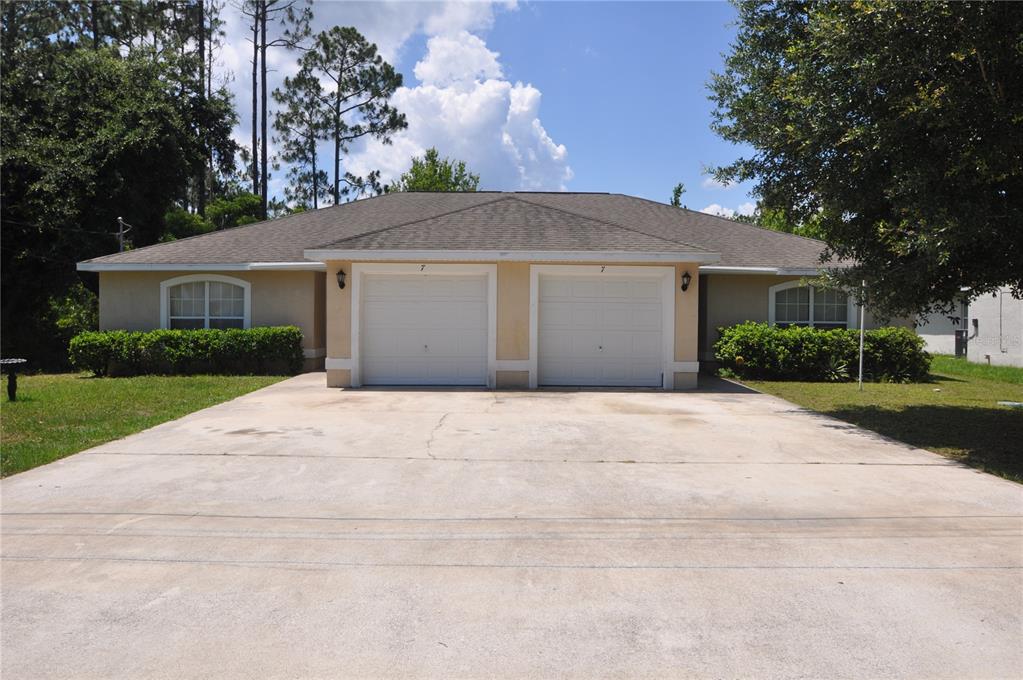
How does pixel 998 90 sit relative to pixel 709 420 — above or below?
above

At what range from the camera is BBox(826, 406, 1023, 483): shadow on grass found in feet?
24.7

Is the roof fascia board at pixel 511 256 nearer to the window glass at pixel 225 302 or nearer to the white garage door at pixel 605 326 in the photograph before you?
the white garage door at pixel 605 326

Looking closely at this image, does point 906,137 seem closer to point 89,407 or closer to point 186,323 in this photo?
point 89,407

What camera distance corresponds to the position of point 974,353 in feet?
71.1

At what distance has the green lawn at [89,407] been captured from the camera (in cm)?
777

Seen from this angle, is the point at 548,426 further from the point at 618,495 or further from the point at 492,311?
the point at 492,311

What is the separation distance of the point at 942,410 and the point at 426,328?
373 inches

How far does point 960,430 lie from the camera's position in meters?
9.26

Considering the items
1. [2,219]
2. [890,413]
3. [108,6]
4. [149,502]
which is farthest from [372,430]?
[108,6]

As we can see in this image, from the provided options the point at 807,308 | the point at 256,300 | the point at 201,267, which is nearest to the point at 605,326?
the point at 807,308

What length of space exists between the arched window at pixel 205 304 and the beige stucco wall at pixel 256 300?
189 millimetres

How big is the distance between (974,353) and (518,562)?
75.5 feet

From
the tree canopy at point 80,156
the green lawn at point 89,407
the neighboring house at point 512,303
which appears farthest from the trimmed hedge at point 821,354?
the tree canopy at point 80,156

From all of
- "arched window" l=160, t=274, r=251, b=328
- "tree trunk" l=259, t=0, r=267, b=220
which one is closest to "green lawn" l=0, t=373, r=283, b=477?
"arched window" l=160, t=274, r=251, b=328
